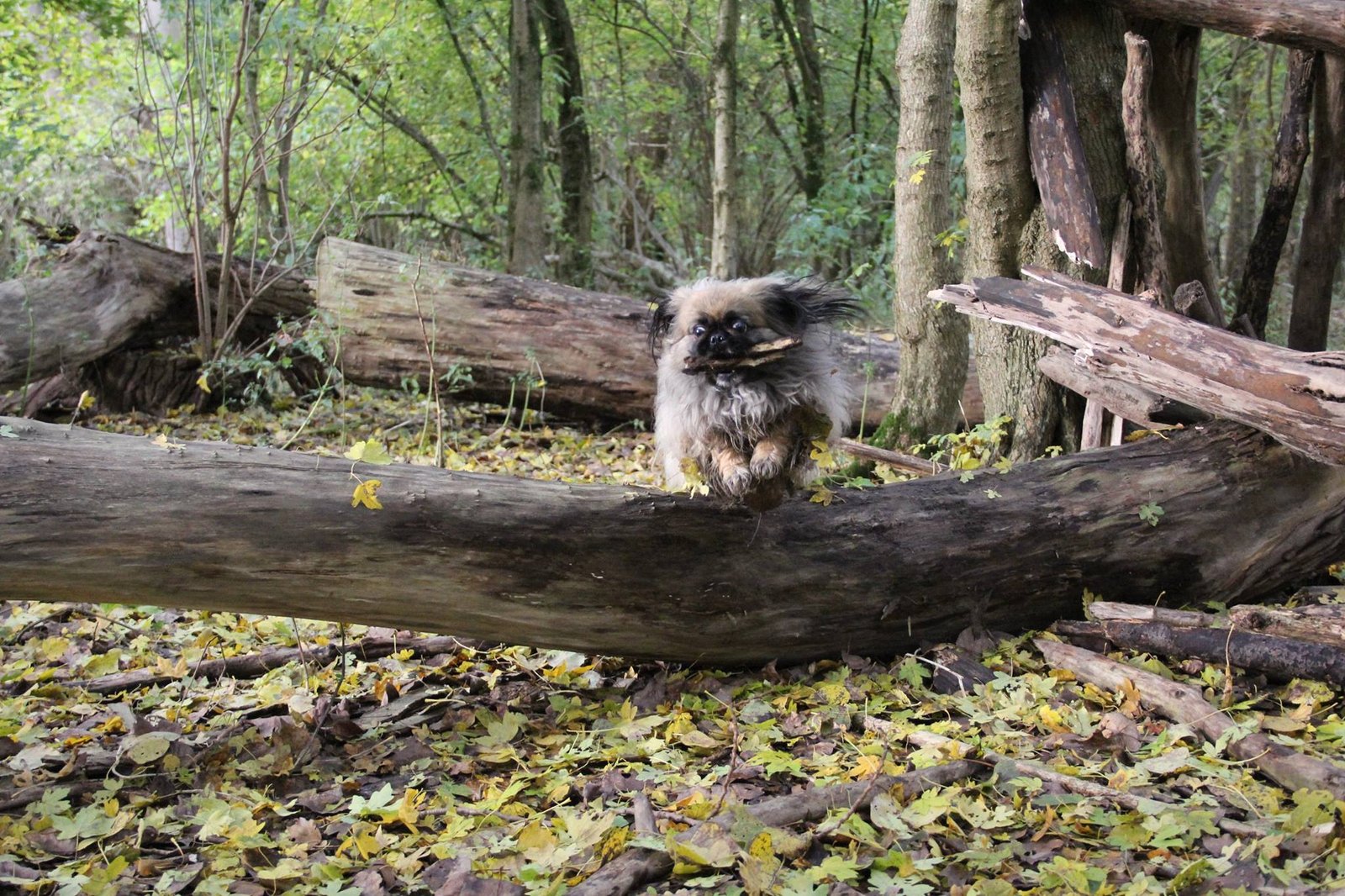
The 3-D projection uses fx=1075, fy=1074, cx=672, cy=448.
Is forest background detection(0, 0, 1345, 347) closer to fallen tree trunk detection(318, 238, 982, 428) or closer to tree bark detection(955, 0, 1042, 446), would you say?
fallen tree trunk detection(318, 238, 982, 428)

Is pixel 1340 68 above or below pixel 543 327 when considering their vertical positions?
above

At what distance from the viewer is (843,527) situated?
437 cm

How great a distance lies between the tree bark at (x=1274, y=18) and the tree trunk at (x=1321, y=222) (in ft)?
1.65

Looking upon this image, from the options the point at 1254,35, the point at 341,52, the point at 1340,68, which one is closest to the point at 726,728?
the point at 1254,35

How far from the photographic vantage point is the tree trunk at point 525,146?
10953mm

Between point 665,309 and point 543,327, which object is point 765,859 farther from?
point 543,327

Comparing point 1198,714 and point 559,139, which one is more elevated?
point 559,139

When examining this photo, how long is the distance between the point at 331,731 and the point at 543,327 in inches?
180

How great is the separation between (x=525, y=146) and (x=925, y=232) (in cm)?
577

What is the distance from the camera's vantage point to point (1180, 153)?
546 centimetres

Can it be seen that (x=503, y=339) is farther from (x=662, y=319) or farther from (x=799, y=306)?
(x=799, y=306)

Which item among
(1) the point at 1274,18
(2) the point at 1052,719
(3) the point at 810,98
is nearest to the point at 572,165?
(3) the point at 810,98

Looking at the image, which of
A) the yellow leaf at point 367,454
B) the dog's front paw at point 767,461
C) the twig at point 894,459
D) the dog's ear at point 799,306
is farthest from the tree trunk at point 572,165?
the yellow leaf at point 367,454

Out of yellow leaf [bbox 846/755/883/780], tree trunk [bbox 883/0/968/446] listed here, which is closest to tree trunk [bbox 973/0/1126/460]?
tree trunk [bbox 883/0/968/446]
